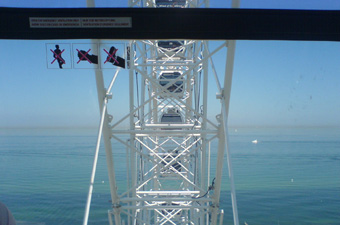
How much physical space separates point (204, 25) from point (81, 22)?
4.54 ft

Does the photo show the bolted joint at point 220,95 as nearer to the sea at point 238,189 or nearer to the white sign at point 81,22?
the white sign at point 81,22

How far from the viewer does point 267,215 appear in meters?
26.9

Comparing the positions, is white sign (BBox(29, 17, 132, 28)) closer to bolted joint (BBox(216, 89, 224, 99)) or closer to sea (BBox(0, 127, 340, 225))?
bolted joint (BBox(216, 89, 224, 99))

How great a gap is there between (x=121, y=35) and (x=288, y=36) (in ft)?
6.31

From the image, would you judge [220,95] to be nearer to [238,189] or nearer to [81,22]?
[81,22]

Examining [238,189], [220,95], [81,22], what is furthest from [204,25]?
[238,189]

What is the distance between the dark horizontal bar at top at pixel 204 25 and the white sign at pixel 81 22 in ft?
0.11

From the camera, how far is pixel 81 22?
335cm

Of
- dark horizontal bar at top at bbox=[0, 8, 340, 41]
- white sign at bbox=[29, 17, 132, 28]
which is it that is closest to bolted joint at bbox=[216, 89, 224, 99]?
dark horizontal bar at top at bbox=[0, 8, 340, 41]

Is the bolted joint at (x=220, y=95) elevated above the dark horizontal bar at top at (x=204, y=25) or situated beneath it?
situated beneath

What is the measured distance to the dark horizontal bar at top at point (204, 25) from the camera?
11.0 ft

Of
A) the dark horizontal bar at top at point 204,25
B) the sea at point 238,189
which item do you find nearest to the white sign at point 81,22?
the dark horizontal bar at top at point 204,25

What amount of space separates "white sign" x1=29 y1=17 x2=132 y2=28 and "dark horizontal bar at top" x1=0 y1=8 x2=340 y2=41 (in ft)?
0.11

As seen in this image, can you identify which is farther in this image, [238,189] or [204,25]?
[238,189]
